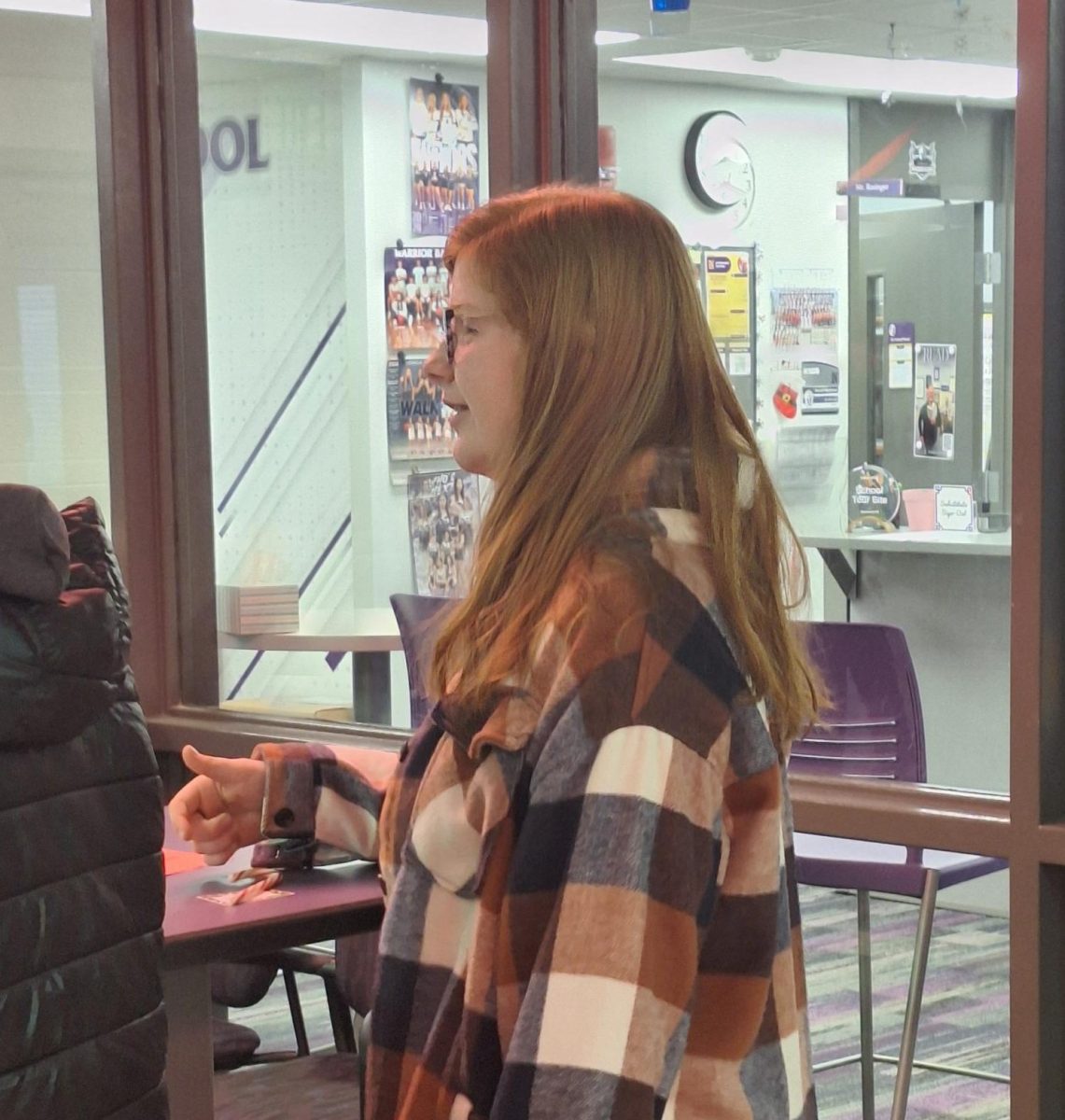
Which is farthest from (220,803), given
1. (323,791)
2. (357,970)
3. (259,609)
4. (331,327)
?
(259,609)

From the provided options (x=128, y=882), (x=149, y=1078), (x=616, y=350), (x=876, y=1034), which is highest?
(x=616, y=350)

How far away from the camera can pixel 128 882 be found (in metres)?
1.69

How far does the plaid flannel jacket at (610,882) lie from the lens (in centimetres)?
117

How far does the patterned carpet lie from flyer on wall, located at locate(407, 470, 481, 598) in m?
0.91

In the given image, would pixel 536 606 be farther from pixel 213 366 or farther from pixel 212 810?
pixel 213 366

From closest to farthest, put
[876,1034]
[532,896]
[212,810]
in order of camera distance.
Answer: [532,896] < [212,810] < [876,1034]

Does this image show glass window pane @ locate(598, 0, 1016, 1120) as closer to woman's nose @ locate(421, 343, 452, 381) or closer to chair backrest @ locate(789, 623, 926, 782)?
chair backrest @ locate(789, 623, 926, 782)

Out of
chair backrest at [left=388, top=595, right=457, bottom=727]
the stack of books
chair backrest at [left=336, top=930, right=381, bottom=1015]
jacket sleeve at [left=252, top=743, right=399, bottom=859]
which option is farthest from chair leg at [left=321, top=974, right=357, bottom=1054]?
the stack of books

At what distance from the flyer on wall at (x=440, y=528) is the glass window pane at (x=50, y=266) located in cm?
86

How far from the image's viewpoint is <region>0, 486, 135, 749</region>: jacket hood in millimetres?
1558

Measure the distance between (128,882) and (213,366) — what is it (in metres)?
2.13

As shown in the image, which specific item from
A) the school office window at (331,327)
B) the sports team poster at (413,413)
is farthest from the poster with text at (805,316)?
the sports team poster at (413,413)

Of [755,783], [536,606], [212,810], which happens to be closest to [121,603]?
[212,810]

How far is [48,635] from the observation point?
1592 millimetres
